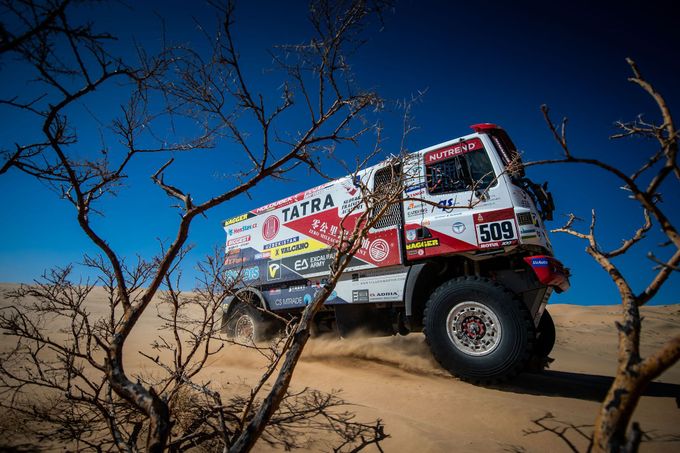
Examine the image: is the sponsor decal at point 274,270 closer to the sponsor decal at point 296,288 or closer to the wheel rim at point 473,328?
the sponsor decal at point 296,288

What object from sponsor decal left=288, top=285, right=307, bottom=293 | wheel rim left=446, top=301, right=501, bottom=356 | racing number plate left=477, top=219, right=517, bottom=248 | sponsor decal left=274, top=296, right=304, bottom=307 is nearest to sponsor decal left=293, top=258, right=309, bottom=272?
Result: sponsor decal left=288, top=285, right=307, bottom=293

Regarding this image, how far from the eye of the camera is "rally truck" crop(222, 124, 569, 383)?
12.2 ft

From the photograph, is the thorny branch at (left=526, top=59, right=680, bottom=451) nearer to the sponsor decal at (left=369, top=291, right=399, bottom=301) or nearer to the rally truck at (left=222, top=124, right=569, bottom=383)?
the rally truck at (left=222, top=124, right=569, bottom=383)

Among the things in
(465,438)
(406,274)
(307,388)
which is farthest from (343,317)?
(465,438)

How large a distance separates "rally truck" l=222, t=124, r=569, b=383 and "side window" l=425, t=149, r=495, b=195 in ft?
0.05

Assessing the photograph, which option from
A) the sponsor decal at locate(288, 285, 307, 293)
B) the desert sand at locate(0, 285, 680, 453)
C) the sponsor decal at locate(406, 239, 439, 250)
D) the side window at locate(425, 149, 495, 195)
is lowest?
the desert sand at locate(0, 285, 680, 453)

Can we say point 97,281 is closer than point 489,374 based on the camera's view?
Yes

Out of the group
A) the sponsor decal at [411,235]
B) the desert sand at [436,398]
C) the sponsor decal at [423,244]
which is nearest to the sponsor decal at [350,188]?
the sponsor decal at [411,235]

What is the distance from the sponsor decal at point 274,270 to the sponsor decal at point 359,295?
2.06 meters

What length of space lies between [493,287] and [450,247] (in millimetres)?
823

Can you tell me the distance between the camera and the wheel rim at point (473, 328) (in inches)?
148

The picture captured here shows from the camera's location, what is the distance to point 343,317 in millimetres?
5441

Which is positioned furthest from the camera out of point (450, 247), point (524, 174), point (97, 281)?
point (524, 174)

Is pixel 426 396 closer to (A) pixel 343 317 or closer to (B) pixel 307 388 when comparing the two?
(B) pixel 307 388
